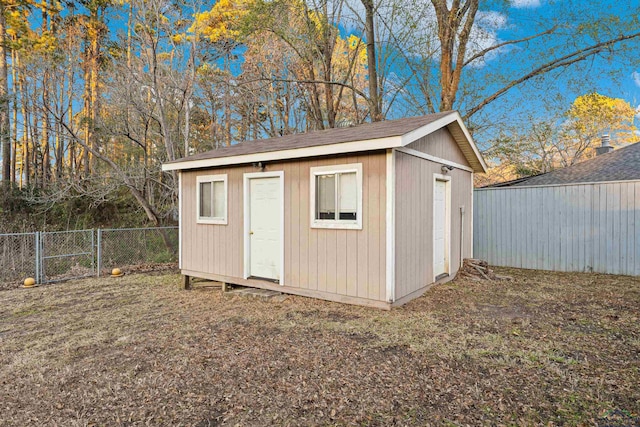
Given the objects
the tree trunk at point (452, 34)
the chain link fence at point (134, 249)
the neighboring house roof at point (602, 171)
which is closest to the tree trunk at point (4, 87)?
the chain link fence at point (134, 249)

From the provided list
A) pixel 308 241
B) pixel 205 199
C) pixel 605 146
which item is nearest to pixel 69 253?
pixel 205 199

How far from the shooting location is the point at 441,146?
593cm

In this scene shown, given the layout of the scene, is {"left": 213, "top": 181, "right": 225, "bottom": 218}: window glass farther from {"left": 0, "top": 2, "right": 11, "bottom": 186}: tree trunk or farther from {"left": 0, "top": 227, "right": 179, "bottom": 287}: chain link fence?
{"left": 0, "top": 2, "right": 11, "bottom": 186}: tree trunk

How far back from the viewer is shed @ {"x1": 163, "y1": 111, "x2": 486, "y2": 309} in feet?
14.9

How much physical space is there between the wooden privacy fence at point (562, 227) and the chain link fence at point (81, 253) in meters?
8.31

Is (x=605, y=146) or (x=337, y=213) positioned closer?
(x=337, y=213)

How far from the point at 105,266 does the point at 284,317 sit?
605 centimetres

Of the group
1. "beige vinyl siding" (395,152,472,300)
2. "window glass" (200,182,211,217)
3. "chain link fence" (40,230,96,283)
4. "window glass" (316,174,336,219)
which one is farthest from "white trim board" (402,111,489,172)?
"chain link fence" (40,230,96,283)

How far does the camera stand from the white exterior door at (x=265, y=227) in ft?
18.2

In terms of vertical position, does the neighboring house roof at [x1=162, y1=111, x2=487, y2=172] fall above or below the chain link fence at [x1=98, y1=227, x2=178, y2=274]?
above

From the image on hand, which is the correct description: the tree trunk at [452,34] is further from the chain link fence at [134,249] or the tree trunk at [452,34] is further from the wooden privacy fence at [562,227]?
the chain link fence at [134,249]

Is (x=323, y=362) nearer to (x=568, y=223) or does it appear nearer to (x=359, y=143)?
(x=359, y=143)

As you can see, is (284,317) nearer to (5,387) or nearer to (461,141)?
(5,387)

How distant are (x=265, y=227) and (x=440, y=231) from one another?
311cm
